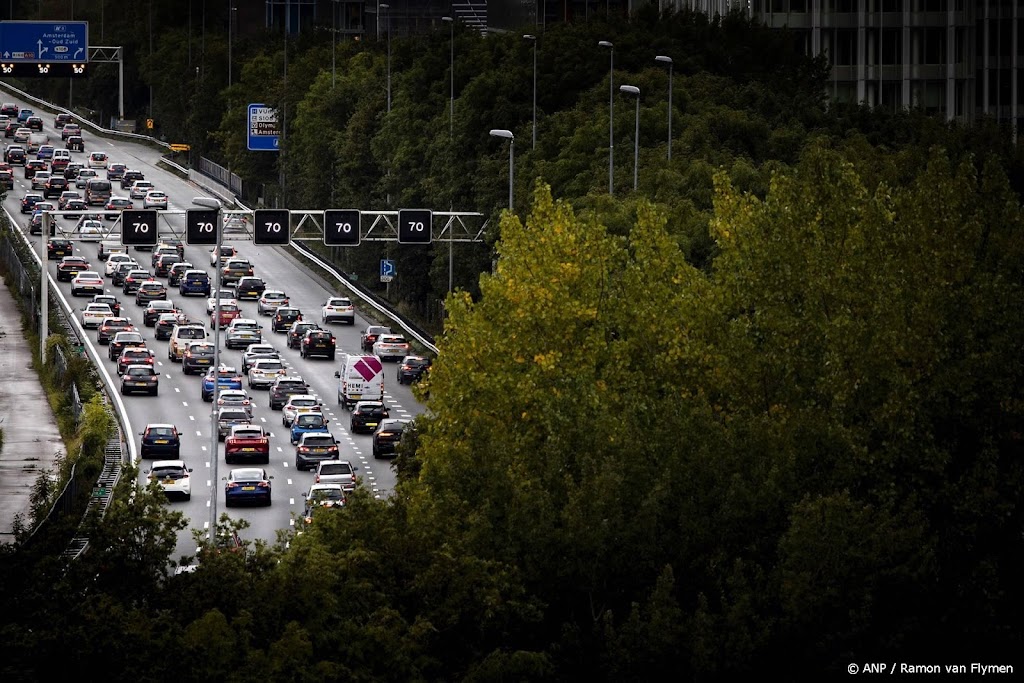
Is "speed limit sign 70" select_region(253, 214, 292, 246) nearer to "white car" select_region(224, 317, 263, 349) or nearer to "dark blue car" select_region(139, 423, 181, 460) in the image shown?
"dark blue car" select_region(139, 423, 181, 460)

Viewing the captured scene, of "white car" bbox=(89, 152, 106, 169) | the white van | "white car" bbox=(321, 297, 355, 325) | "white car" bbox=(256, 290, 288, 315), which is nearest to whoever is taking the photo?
the white van

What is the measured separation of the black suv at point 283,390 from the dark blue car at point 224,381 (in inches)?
55.4

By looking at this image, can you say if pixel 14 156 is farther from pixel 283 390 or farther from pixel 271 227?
pixel 271 227

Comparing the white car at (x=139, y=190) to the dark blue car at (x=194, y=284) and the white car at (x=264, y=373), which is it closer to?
the dark blue car at (x=194, y=284)

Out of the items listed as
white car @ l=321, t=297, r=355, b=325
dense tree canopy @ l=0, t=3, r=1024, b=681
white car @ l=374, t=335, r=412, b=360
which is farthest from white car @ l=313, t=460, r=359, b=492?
white car @ l=321, t=297, r=355, b=325

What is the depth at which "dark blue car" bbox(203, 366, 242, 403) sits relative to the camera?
86500 millimetres

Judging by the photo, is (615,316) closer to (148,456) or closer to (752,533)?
(752,533)

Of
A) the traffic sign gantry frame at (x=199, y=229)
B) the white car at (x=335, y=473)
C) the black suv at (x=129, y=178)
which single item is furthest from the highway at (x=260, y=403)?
the traffic sign gantry frame at (x=199, y=229)

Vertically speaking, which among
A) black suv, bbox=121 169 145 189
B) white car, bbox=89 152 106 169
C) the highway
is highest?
white car, bbox=89 152 106 169

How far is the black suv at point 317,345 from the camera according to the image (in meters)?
98.1

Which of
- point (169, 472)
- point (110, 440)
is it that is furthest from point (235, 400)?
point (169, 472)

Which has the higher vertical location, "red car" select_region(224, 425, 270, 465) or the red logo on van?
the red logo on van

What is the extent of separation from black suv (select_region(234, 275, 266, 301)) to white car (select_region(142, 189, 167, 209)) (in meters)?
26.9

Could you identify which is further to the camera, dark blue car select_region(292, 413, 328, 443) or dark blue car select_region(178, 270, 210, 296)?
dark blue car select_region(178, 270, 210, 296)
